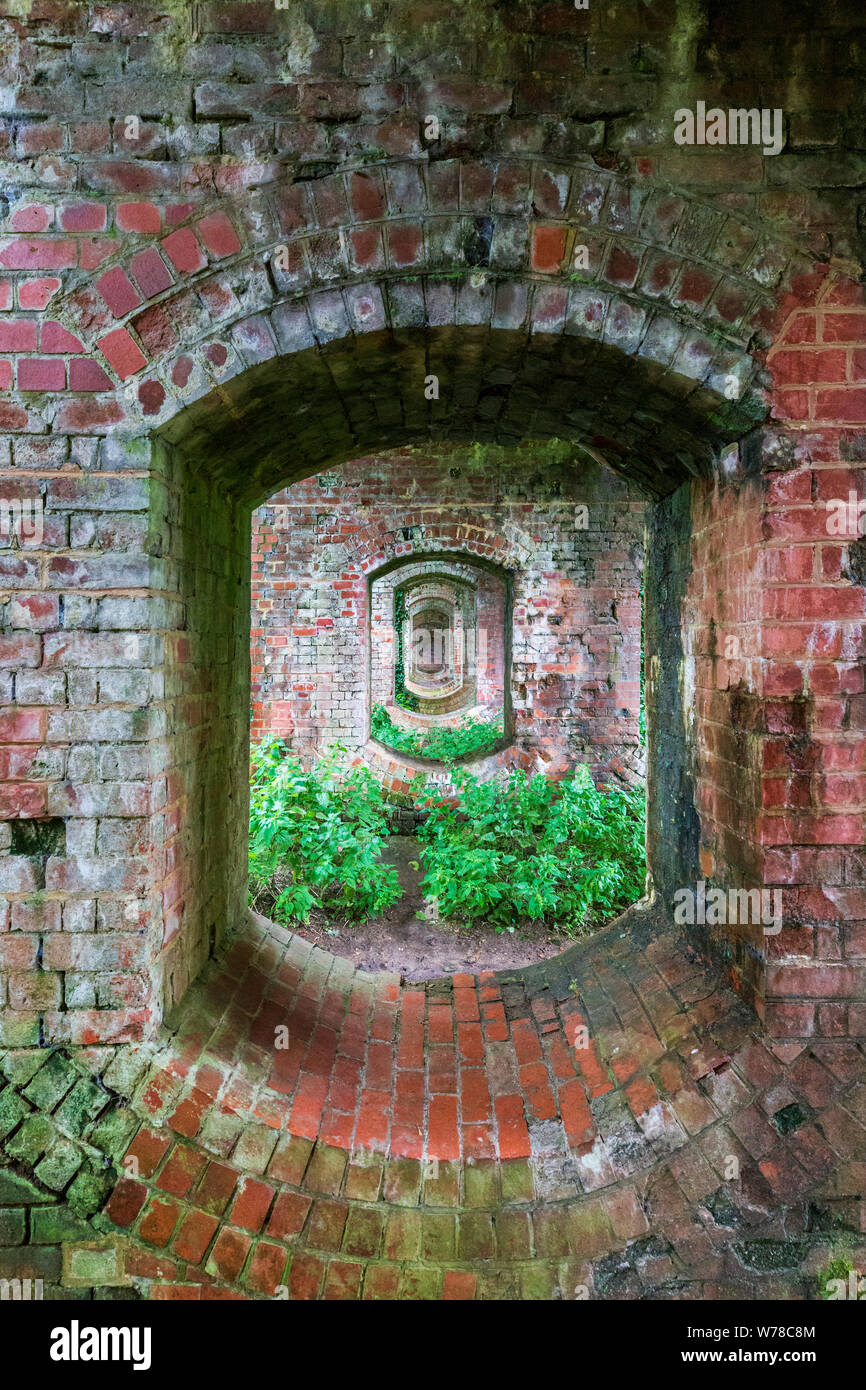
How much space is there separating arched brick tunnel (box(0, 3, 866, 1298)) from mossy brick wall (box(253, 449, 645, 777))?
14.5ft

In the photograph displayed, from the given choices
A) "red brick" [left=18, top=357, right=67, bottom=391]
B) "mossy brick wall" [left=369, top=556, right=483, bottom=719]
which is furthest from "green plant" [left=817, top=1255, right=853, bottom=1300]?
"mossy brick wall" [left=369, top=556, right=483, bottom=719]

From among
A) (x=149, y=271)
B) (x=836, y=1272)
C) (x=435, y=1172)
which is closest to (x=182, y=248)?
(x=149, y=271)

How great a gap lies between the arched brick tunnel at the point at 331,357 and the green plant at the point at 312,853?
292cm

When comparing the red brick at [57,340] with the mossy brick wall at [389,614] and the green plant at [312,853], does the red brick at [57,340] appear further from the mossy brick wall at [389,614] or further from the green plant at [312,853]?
the mossy brick wall at [389,614]

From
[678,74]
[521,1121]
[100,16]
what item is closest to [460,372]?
[678,74]

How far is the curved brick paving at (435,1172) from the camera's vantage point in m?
1.86

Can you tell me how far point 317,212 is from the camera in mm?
1930

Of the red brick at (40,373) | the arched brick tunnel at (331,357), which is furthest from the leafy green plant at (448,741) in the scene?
the red brick at (40,373)

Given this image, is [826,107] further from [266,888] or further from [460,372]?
[266,888]

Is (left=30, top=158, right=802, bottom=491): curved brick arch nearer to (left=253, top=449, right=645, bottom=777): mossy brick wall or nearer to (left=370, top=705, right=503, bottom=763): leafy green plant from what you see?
(left=253, top=449, right=645, bottom=777): mossy brick wall

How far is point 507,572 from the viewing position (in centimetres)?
654

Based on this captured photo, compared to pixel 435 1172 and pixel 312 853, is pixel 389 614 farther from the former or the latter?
pixel 435 1172

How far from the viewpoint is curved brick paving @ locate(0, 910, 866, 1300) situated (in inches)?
73.2
